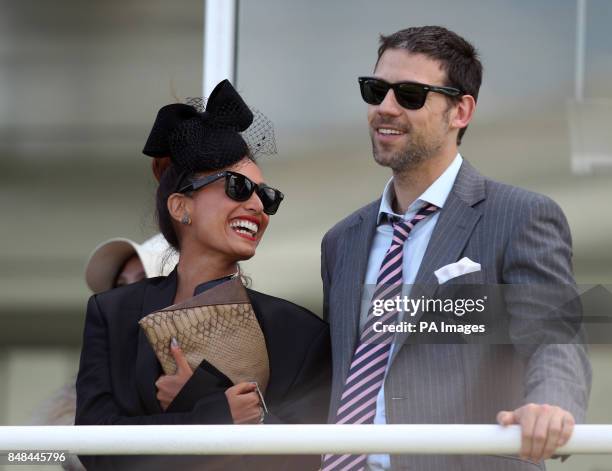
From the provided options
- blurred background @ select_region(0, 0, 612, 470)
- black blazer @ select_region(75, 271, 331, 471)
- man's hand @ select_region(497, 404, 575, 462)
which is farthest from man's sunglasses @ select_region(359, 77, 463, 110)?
blurred background @ select_region(0, 0, 612, 470)

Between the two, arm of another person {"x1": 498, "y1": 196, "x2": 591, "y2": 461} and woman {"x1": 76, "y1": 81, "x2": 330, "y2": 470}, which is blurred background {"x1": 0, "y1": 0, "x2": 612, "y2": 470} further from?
arm of another person {"x1": 498, "y1": 196, "x2": 591, "y2": 461}

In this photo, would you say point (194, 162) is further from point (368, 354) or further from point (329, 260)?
point (368, 354)

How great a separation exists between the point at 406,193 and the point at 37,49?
7.76 feet

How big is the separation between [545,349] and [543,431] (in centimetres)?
26

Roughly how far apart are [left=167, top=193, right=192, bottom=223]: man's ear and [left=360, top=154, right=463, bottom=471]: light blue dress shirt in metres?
0.37

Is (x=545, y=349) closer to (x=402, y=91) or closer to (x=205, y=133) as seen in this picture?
(x=402, y=91)

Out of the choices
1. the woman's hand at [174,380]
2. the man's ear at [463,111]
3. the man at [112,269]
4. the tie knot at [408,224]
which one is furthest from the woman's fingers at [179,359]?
the man at [112,269]

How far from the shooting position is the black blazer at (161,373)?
2135mm

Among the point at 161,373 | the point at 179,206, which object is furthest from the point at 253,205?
the point at 161,373

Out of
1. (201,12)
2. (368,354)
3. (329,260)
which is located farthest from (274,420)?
(201,12)

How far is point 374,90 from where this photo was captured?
94.2 inches

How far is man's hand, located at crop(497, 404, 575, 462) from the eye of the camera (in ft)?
5.85

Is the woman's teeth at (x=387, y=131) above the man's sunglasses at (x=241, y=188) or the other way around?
above

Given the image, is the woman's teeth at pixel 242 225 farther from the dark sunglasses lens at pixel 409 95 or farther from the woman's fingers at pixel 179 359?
the dark sunglasses lens at pixel 409 95
